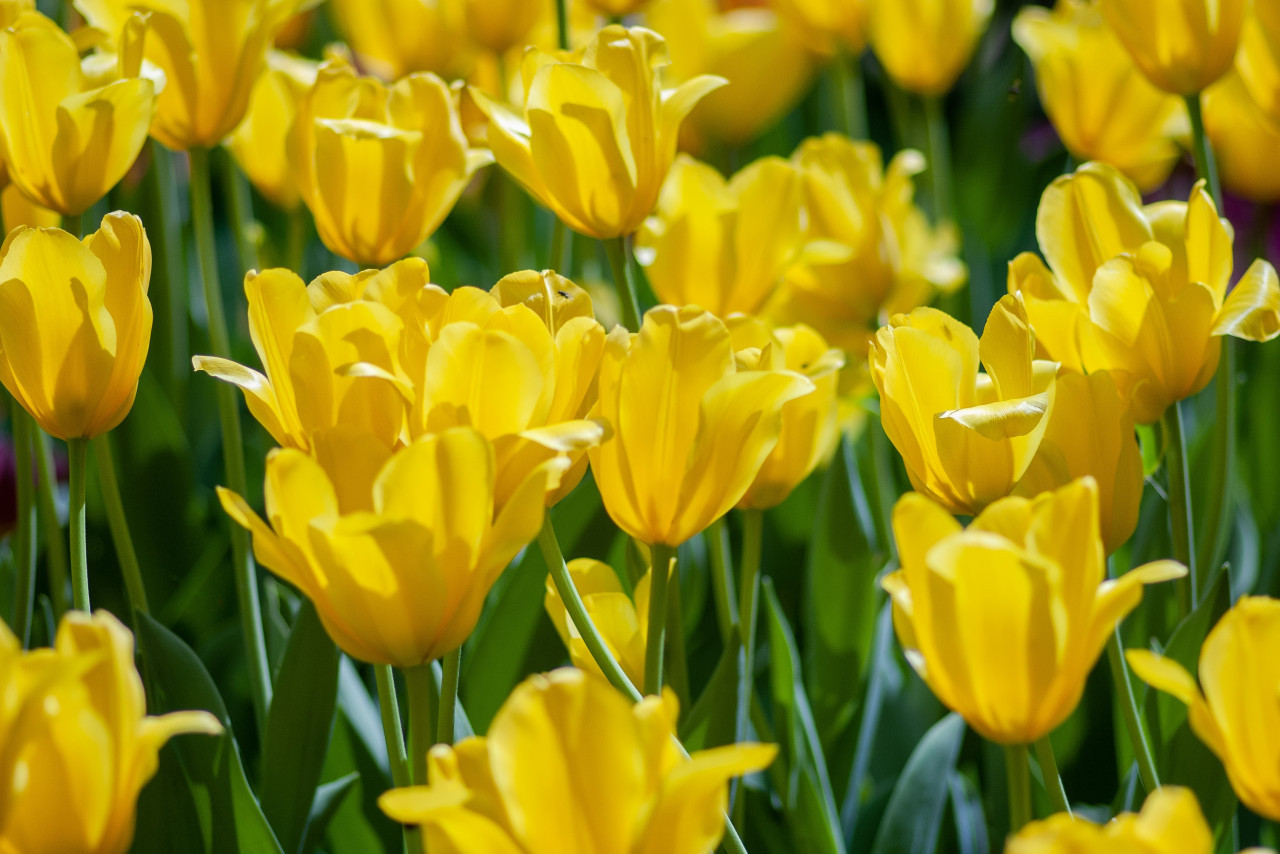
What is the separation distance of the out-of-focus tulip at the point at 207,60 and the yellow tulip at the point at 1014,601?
1.78 feet

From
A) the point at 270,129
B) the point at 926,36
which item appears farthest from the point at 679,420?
the point at 926,36

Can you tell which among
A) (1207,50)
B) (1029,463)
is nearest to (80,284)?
(1029,463)

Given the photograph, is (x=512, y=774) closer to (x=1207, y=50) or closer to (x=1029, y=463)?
(x=1029, y=463)

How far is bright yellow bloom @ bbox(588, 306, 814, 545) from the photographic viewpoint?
48 centimetres

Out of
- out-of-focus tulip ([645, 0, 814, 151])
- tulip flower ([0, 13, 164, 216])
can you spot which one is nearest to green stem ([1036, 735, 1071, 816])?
tulip flower ([0, 13, 164, 216])

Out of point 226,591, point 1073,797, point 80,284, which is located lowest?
point 1073,797

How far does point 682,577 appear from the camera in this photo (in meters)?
0.83

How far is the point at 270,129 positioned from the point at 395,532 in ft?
2.37

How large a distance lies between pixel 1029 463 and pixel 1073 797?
39 cm

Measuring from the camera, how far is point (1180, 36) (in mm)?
740

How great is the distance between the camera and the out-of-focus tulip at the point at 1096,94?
3.38 feet

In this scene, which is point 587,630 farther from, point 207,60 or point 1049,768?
point 207,60

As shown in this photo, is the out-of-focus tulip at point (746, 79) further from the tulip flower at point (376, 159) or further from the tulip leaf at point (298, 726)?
the tulip leaf at point (298, 726)

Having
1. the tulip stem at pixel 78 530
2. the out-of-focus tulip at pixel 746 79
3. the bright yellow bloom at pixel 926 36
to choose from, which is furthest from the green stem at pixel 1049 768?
the out-of-focus tulip at pixel 746 79
